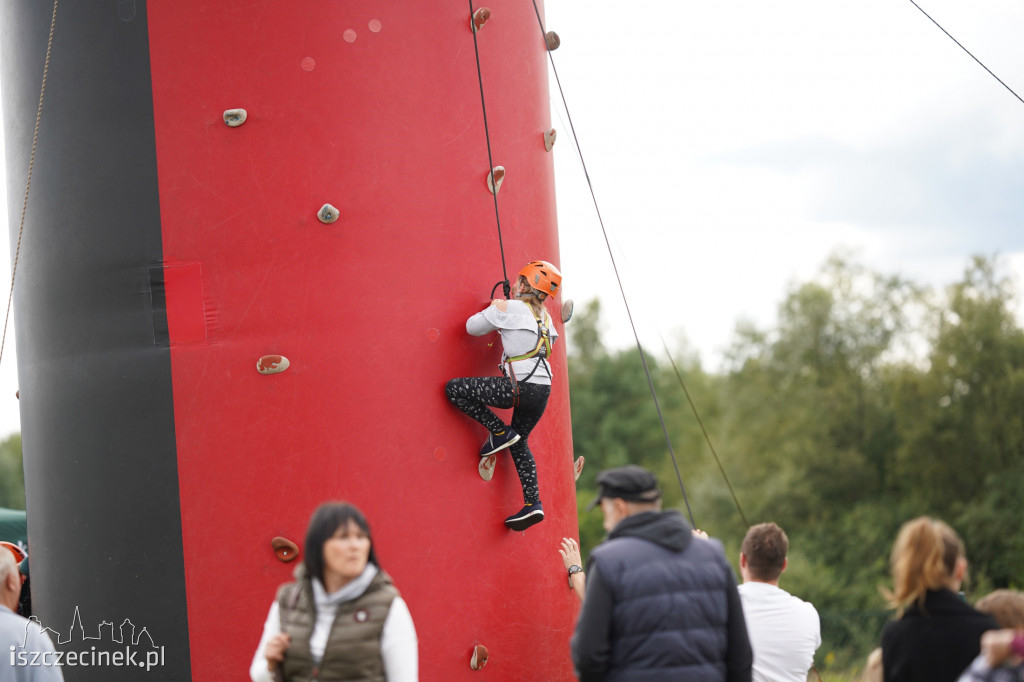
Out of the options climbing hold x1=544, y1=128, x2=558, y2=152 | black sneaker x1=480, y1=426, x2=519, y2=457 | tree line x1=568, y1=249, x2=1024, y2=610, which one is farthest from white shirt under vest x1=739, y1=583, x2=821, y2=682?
tree line x1=568, y1=249, x2=1024, y2=610

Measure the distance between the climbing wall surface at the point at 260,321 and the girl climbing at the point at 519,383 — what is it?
121 mm

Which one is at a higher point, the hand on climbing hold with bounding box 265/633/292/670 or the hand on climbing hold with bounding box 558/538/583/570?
the hand on climbing hold with bounding box 558/538/583/570

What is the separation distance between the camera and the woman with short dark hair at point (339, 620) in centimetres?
326

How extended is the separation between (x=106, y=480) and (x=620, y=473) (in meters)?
3.17

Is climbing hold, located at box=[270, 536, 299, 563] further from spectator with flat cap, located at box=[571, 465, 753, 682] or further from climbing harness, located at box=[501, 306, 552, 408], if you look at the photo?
spectator with flat cap, located at box=[571, 465, 753, 682]

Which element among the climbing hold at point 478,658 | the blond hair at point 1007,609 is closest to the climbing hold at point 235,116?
the climbing hold at point 478,658

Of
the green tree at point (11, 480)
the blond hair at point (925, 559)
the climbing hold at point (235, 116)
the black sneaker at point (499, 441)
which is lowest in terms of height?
the blond hair at point (925, 559)

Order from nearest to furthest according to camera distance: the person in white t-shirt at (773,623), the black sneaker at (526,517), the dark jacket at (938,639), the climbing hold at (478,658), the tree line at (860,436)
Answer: the dark jacket at (938,639) < the person in white t-shirt at (773,623) < the climbing hold at (478,658) < the black sneaker at (526,517) < the tree line at (860,436)

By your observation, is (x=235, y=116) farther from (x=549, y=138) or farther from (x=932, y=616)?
(x=932, y=616)

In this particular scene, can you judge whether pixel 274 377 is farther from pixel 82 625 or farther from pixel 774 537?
pixel 774 537

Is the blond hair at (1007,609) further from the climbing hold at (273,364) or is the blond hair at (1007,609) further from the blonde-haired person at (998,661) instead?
the climbing hold at (273,364)

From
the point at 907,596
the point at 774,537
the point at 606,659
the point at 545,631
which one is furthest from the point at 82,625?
the point at 907,596

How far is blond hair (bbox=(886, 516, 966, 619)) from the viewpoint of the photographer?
134 inches

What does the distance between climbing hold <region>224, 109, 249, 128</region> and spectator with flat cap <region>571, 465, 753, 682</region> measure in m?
2.98
